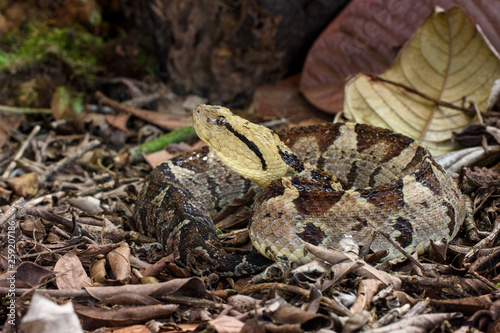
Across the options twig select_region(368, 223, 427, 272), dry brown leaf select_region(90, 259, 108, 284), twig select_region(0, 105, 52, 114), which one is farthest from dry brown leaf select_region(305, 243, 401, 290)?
twig select_region(0, 105, 52, 114)

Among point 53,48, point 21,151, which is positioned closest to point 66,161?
point 21,151

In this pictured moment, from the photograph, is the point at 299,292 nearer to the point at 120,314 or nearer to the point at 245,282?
the point at 245,282

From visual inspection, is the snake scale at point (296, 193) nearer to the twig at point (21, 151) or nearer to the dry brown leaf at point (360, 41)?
the dry brown leaf at point (360, 41)

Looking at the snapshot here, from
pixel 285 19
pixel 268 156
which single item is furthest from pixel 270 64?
pixel 268 156

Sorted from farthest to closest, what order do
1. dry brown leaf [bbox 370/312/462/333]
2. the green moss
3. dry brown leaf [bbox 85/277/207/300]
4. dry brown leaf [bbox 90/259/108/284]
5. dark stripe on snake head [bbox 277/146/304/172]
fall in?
the green moss → dark stripe on snake head [bbox 277/146/304/172] → dry brown leaf [bbox 90/259/108/284] → dry brown leaf [bbox 85/277/207/300] → dry brown leaf [bbox 370/312/462/333]

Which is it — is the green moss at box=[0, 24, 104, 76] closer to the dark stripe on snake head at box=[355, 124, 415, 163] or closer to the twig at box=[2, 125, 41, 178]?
the twig at box=[2, 125, 41, 178]

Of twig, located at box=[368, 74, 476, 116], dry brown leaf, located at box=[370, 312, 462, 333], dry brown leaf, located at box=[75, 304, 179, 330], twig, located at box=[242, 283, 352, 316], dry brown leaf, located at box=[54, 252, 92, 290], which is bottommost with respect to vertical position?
dry brown leaf, located at box=[54, 252, 92, 290]

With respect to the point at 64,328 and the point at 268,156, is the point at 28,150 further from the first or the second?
the point at 64,328
